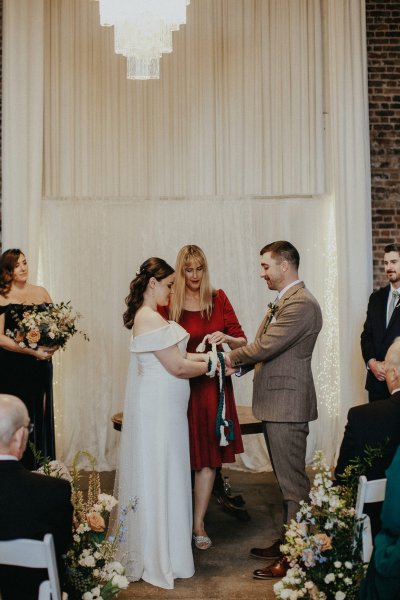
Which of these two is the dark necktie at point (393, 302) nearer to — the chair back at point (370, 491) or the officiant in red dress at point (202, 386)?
the officiant in red dress at point (202, 386)

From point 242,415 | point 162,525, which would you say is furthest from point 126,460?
point 242,415

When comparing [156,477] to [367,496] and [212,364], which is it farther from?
[367,496]

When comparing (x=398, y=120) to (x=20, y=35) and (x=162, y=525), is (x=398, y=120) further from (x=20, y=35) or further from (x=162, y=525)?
(x=162, y=525)

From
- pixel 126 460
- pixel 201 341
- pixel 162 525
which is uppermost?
pixel 201 341

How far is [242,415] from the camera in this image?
5.58m

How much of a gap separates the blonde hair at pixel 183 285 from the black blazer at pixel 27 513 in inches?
95.0

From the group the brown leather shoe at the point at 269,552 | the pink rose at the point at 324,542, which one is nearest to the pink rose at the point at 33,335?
the brown leather shoe at the point at 269,552

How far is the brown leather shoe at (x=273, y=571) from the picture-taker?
4.30 m

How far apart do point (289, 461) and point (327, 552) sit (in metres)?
1.15

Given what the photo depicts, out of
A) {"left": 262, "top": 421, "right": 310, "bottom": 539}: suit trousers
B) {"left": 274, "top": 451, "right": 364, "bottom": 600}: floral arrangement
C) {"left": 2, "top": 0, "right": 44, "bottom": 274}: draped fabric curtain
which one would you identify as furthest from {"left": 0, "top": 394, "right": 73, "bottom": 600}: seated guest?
{"left": 2, "top": 0, "right": 44, "bottom": 274}: draped fabric curtain

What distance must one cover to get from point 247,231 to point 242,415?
234 cm

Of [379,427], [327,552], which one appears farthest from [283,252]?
[327,552]

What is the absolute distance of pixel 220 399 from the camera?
15.6ft

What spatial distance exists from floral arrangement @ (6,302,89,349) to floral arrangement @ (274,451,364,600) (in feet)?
9.47
